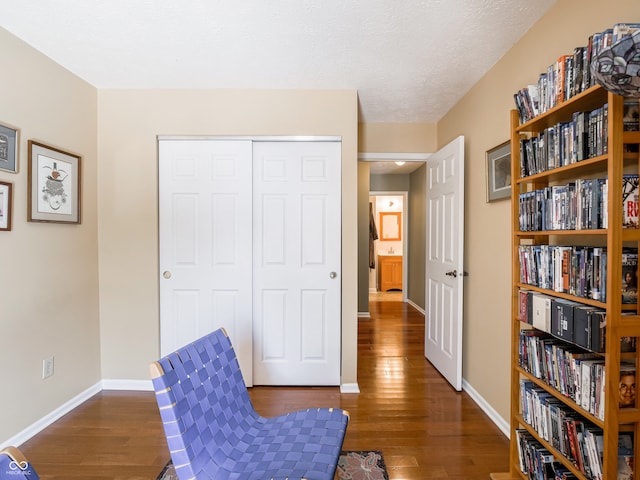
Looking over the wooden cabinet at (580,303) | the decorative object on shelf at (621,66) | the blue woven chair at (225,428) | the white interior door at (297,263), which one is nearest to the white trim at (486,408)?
the wooden cabinet at (580,303)

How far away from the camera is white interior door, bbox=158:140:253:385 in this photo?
9.09 ft

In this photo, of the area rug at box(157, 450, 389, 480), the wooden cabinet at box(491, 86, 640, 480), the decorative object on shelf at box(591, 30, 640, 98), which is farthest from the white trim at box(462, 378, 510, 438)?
the decorative object on shelf at box(591, 30, 640, 98)

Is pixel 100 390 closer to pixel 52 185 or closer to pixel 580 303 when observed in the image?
pixel 52 185

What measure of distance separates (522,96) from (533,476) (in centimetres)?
183

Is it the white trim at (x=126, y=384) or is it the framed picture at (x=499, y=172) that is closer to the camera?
the framed picture at (x=499, y=172)

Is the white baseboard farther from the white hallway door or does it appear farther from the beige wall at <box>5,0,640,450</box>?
the white hallway door

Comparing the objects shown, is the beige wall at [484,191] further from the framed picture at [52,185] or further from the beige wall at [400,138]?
the framed picture at [52,185]

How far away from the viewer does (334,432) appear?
1480 millimetres

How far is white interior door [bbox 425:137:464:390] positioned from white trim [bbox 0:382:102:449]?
2977 millimetres

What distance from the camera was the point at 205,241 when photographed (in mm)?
2781

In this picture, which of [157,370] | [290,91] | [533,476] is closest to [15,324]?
[157,370]

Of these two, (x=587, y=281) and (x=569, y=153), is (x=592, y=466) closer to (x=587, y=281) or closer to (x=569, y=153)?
(x=587, y=281)

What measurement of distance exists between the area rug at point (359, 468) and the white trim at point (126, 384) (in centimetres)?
108

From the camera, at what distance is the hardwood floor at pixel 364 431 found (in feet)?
6.09
